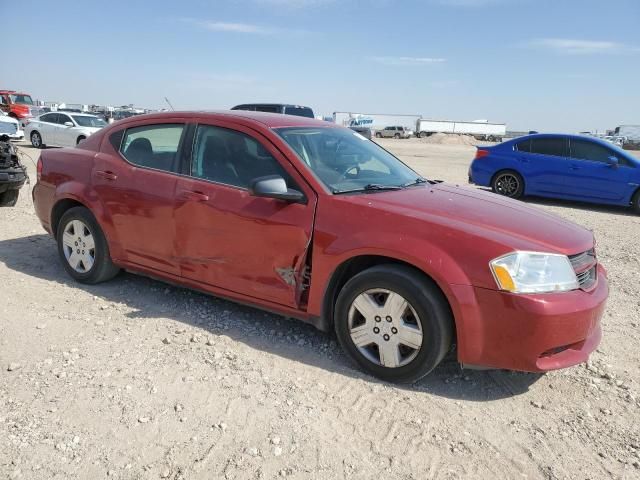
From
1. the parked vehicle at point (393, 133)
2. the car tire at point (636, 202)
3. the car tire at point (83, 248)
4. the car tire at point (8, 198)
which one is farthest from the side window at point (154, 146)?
the parked vehicle at point (393, 133)

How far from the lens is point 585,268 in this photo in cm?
326

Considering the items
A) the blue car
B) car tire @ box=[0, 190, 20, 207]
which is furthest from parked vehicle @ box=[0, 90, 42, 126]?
the blue car

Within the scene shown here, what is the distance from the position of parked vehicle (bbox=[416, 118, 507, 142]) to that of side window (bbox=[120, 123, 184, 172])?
6720 centimetres

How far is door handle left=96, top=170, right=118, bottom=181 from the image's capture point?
4.54m

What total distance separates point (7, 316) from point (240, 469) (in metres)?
2.70

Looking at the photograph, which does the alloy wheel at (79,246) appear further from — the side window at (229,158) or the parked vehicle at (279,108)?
the parked vehicle at (279,108)

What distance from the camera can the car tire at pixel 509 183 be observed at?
1153 cm

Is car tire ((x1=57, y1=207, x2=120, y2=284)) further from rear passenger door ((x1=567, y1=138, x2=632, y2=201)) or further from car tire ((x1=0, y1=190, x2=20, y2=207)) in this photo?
rear passenger door ((x1=567, y1=138, x2=632, y2=201))

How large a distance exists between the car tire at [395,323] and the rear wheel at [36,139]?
779 inches

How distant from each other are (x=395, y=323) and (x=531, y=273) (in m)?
0.83

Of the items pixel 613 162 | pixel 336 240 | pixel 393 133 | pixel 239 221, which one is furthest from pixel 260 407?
pixel 393 133

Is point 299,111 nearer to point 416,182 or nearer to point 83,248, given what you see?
point 83,248

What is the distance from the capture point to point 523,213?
11.9ft

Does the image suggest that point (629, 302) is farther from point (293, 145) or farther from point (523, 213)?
point (293, 145)
